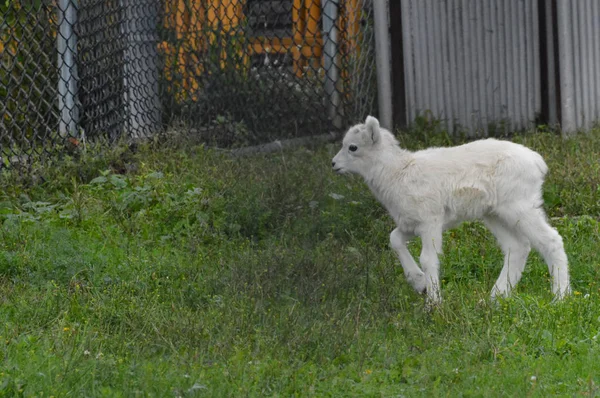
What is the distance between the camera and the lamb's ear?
7203 mm

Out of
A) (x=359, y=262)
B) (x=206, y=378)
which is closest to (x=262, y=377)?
(x=206, y=378)

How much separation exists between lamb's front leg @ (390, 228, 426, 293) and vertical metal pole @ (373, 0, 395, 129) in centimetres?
467

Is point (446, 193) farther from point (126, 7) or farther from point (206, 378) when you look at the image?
point (126, 7)

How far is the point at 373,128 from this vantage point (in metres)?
7.23

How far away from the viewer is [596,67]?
1092 cm

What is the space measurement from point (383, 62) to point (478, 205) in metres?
4.91

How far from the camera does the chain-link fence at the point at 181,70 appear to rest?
9328mm

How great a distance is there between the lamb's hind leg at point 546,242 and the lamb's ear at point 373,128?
1.19 m

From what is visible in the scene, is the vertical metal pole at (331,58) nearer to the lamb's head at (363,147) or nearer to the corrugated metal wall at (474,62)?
the corrugated metal wall at (474,62)

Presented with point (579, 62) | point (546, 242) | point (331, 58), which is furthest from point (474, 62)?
point (546, 242)

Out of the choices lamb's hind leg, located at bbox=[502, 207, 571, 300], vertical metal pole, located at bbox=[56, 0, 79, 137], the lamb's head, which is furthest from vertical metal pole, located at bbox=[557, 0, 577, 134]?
vertical metal pole, located at bbox=[56, 0, 79, 137]

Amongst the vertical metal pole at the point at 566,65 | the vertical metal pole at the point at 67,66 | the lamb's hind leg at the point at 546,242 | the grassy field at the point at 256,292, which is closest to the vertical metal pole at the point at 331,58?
the grassy field at the point at 256,292

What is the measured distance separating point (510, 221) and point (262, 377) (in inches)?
97.4

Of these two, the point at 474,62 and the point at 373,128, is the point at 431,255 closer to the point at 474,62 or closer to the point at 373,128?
the point at 373,128
